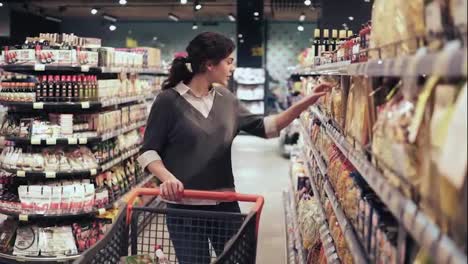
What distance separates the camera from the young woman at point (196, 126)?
9.73 feet

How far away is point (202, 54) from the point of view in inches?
119

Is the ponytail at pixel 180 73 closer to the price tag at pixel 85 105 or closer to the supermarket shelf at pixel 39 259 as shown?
the price tag at pixel 85 105

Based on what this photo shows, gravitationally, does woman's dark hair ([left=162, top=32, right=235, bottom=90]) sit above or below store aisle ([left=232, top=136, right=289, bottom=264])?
above

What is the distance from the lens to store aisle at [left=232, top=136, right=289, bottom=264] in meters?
5.79

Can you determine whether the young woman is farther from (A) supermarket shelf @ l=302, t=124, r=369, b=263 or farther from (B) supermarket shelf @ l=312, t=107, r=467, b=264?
(B) supermarket shelf @ l=312, t=107, r=467, b=264

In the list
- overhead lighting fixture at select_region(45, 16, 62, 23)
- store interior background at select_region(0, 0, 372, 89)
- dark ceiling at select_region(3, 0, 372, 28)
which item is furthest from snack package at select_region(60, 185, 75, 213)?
overhead lighting fixture at select_region(45, 16, 62, 23)

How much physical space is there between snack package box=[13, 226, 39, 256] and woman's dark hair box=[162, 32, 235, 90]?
8.71 ft

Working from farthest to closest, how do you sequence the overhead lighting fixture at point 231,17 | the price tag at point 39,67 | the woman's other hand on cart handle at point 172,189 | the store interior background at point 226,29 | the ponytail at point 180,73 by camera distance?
the overhead lighting fixture at point 231,17 → the store interior background at point 226,29 → the price tag at point 39,67 → the ponytail at point 180,73 → the woman's other hand on cart handle at point 172,189

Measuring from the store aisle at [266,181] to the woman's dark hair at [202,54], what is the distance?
2688 mm

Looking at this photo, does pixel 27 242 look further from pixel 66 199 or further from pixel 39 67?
pixel 39 67

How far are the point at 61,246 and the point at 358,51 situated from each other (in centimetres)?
358

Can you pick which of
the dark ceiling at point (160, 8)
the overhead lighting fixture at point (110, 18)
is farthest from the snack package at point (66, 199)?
the overhead lighting fixture at point (110, 18)

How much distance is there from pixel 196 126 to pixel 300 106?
1.74 ft

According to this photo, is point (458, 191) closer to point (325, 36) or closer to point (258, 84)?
point (325, 36)
